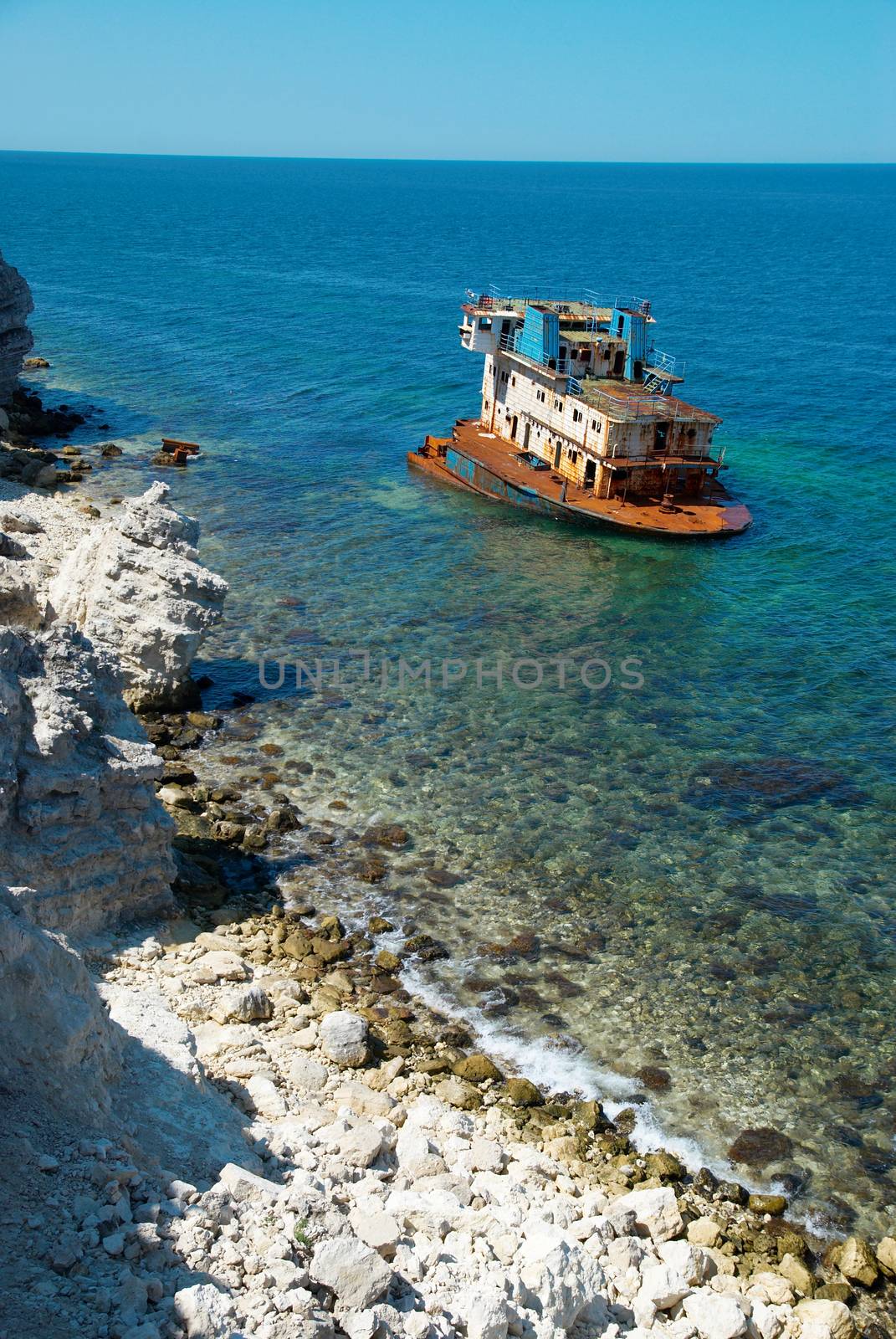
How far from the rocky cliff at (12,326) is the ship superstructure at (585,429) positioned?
18753mm

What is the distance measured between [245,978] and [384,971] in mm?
2785

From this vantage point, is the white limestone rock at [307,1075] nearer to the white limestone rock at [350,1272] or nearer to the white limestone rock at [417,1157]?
the white limestone rock at [417,1157]

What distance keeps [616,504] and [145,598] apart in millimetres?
23763

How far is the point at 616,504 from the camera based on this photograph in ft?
149

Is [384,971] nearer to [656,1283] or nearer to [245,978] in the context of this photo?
[245,978]

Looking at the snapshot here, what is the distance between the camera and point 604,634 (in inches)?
1407

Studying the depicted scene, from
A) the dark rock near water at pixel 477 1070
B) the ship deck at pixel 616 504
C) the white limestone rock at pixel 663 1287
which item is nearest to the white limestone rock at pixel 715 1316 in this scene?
the white limestone rock at pixel 663 1287

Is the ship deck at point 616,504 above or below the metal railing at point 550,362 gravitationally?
below

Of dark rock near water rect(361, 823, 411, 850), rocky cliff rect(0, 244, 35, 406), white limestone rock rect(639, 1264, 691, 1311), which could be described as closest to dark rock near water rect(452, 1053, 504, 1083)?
white limestone rock rect(639, 1264, 691, 1311)

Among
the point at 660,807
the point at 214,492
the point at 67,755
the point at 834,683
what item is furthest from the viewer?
the point at 214,492

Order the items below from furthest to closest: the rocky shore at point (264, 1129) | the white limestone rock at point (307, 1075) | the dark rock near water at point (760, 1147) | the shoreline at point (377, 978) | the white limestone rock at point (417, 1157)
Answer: the dark rock near water at point (760, 1147)
the white limestone rock at point (307, 1075)
the shoreline at point (377, 978)
the white limestone rock at point (417, 1157)
the rocky shore at point (264, 1129)

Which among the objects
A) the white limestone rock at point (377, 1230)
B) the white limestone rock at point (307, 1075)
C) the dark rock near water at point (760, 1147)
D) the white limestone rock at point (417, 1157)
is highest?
the white limestone rock at point (377, 1230)

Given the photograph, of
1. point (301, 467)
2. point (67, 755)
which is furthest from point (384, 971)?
point (301, 467)

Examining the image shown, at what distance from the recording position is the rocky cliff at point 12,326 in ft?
155
